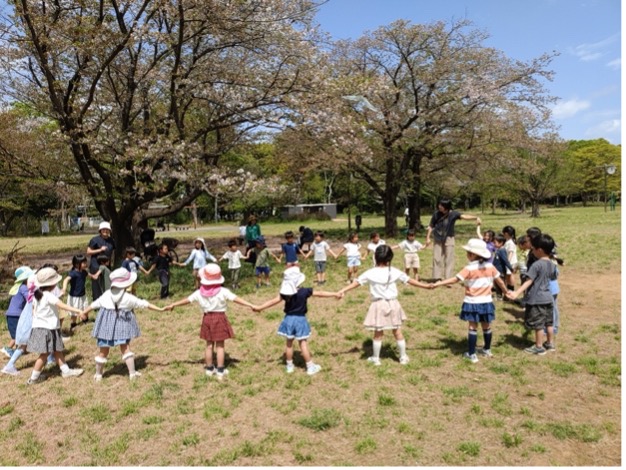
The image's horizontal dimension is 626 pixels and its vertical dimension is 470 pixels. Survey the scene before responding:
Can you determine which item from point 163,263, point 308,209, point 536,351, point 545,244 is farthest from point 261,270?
point 308,209

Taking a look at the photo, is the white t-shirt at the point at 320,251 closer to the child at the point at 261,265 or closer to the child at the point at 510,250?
the child at the point at 261,265

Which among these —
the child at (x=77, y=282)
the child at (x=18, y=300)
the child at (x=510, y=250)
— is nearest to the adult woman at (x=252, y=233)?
the child at (x=77, y=282)

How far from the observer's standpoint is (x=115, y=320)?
5895mm

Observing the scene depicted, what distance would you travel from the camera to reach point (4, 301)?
11062 mm

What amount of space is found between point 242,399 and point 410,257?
258 inches

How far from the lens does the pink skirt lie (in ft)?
19.3

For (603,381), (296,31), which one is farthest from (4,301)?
(603,381)

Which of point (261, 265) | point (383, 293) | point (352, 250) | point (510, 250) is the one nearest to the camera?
point (383, 293)

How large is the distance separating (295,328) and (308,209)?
5161 centimetres

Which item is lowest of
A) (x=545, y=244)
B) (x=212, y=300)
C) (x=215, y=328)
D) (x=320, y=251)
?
(x=215, y=328)

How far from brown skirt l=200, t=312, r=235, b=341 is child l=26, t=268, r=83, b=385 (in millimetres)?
1886

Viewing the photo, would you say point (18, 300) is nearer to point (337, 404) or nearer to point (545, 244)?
point (337, 404)

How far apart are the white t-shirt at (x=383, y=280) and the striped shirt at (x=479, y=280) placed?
2.97ft

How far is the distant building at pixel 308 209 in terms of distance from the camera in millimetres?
55875
